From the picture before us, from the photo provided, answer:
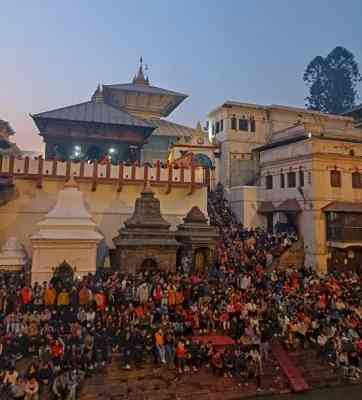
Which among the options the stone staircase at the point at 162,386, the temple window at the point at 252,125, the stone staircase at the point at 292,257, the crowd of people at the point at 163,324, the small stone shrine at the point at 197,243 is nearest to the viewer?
the stone staircase at the point at 162,386

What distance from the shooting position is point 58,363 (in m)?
10.4

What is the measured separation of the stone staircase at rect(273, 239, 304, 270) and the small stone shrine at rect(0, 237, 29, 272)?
15.0 m

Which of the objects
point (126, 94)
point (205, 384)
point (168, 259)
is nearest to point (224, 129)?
point (126, 94)

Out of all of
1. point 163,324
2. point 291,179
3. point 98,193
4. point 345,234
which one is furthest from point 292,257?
point 98,193

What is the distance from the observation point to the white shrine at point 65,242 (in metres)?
16.0

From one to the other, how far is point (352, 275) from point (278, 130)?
18.0m

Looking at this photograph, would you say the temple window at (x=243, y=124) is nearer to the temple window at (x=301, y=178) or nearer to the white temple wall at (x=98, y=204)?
the temple window at (x=301, y=178)

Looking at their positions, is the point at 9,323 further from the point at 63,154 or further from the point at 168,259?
the point at 63,154

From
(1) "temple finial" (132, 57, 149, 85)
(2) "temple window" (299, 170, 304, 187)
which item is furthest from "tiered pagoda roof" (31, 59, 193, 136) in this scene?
(2) "temple window" (299, 170, 304, 187)

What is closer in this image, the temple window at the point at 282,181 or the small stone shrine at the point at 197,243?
the small stone shrine at the point at 197,243

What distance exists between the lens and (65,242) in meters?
16.3

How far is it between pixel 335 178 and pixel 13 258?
21981 mm

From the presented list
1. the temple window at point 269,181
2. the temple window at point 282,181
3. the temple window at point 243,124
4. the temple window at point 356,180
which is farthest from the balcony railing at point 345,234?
the temple window at point 243,124

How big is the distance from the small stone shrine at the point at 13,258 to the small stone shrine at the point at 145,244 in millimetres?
4938
